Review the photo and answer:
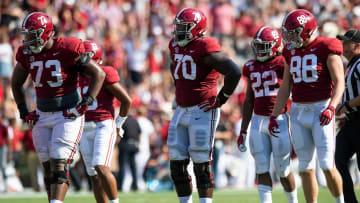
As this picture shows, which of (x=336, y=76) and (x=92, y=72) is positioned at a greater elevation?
(x=92, y=72)

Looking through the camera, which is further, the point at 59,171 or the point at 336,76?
the point at 336,76

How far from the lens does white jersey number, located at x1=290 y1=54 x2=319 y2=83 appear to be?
6148mm

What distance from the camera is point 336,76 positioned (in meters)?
6.02

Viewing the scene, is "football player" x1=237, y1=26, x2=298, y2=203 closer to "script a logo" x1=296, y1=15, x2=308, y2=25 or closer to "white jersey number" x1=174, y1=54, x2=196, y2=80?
"script a logo" x1=296, y1=15, x2=308, y2=25

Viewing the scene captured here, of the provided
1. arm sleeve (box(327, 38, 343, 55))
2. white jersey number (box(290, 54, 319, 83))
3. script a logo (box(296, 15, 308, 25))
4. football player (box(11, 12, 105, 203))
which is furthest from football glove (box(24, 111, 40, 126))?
arm sleeve (box(327, 38, 343, 55))

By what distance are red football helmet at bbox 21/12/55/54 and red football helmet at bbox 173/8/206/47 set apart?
1.23 m

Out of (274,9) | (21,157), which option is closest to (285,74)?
(21,157)

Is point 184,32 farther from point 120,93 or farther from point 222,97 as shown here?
point 120,93

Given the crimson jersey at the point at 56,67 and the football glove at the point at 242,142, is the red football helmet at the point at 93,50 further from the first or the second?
the football glove at the point at 242,142

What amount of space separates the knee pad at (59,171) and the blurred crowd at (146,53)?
19.9ft

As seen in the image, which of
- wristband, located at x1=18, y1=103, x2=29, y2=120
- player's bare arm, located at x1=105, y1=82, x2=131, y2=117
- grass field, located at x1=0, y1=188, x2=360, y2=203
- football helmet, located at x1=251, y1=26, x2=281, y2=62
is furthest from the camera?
grass field, located at x1=0, y1=188, x2=360, y2=203

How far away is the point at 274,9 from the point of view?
18234 millimetres

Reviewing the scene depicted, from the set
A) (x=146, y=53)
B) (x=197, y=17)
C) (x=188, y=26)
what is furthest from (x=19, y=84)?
(x=146, y=53)

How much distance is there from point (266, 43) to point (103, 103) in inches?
75.3
